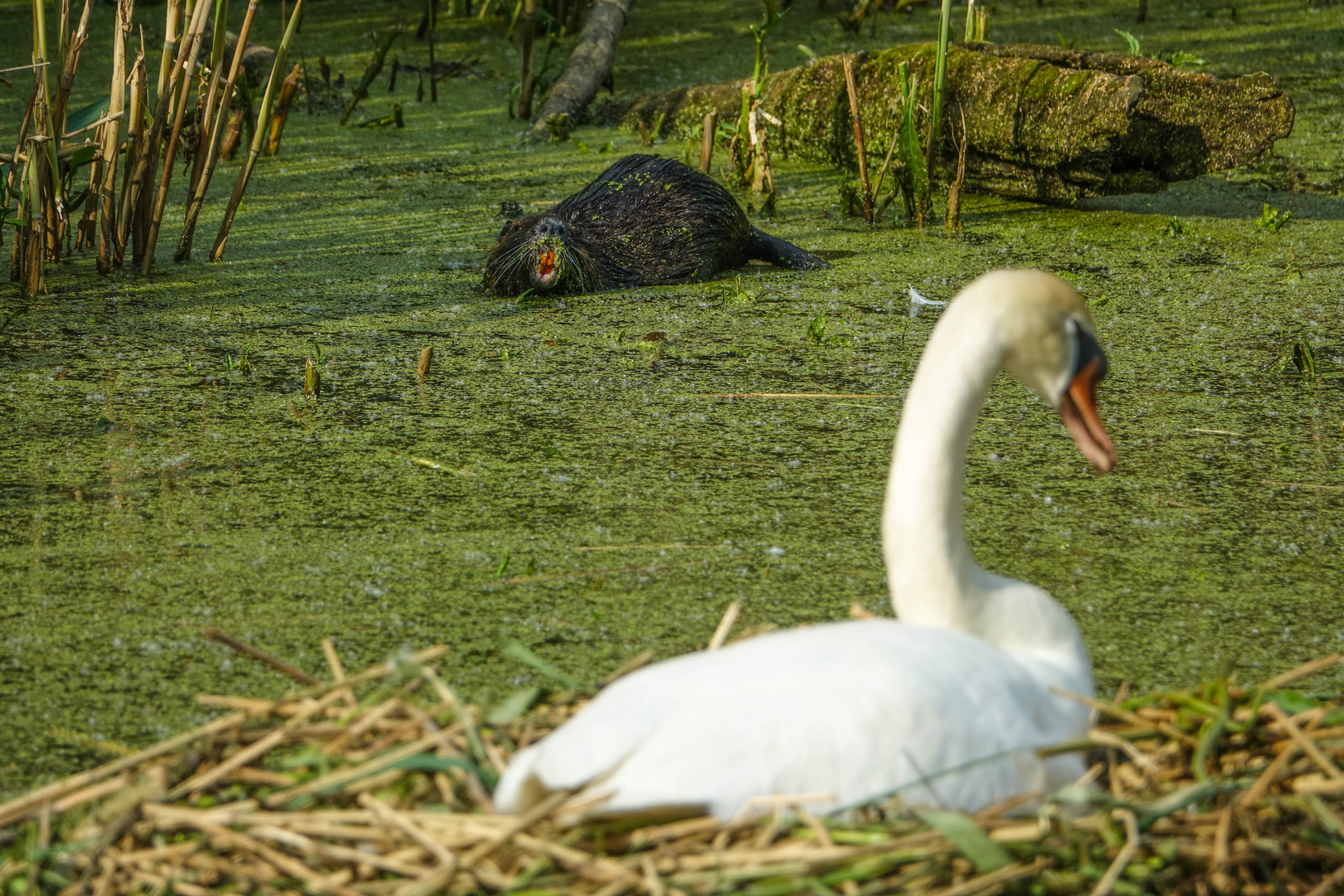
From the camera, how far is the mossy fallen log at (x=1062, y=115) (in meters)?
4.03

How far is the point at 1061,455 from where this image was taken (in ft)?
8.80

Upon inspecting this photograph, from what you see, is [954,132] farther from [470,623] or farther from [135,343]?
[470,623]

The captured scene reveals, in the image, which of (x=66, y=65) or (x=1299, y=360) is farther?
(x=66, y=65)

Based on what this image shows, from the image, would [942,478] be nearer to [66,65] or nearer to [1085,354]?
[1085,354]

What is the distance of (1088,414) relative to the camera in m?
1.50

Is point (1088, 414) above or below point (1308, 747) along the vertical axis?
above

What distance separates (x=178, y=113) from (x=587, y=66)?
2186mm

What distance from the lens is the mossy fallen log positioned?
159 inches

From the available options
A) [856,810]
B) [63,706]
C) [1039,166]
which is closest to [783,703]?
[856,810]

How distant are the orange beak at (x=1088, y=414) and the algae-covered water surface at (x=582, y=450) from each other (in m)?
0.50

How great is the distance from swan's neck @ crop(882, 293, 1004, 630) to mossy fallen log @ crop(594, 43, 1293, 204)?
2.82 m

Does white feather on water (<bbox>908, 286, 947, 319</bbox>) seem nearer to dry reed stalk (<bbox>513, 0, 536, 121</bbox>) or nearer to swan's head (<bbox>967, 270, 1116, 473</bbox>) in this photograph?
swan's head (<bbox>967, 270, 1116, 473</bbox>)

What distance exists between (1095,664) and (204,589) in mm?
1294

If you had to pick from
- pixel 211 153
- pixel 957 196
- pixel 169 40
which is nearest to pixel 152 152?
pixel 211 153
